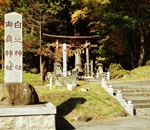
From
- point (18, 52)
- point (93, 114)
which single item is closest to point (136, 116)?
point (93, 114)

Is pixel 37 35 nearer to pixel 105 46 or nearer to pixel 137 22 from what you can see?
pixel 105 46

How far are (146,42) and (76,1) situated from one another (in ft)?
23.6

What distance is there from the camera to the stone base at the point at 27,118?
7.16 meters

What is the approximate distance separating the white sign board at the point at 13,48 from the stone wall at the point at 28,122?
1418mm

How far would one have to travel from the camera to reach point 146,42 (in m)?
24.5

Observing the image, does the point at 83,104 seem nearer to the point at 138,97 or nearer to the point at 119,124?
the point at 119,124

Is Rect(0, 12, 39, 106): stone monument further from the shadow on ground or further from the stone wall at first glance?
the shadow on ground

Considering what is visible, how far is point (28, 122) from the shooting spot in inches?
287

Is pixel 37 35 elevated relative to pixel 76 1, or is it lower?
lower

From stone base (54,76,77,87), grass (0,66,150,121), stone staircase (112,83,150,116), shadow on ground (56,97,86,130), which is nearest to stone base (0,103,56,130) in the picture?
shadow on ground (56,97,86,130)

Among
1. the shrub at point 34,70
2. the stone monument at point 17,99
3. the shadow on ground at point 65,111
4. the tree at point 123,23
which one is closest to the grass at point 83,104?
the shadow on ground at point 65,111

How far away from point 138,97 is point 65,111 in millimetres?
3907

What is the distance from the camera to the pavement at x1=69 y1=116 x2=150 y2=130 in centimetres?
832

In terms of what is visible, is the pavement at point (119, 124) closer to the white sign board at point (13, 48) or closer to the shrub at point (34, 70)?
the white sign board at point (13, 48)
